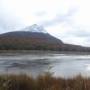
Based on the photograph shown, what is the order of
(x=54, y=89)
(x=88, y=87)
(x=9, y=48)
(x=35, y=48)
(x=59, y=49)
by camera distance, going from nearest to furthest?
1. (x=54, y=89)
2. (x=88, y=87)
3. (x=9, y=48)
4. (x=35, y=48)
5. (x=59, y=49)

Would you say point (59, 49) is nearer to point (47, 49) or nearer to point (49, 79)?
point (47, 49)

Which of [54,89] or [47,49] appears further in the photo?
[47,49]

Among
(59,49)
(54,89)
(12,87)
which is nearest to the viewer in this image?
(54,89)

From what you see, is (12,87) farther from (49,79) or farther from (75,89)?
(75,89)

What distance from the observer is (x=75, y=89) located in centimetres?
771

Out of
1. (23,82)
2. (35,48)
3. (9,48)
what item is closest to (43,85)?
(23,82)

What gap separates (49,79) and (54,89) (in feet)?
6.11

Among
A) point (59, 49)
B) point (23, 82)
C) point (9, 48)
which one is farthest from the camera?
point (59, 49)

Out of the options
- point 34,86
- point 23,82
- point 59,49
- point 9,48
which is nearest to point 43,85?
point 34,86

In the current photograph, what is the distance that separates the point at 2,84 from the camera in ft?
25.3

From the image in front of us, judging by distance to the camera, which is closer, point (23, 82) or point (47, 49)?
point (23, 82)

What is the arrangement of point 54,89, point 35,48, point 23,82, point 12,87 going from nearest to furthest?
point 54,89 → point 12,87 → point 23,82 → point 35,48

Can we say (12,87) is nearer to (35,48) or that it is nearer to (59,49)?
(35,48)

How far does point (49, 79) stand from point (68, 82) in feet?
2.65
